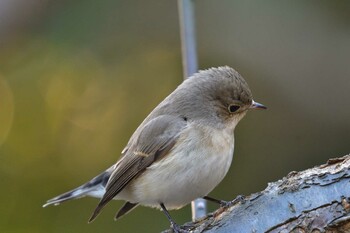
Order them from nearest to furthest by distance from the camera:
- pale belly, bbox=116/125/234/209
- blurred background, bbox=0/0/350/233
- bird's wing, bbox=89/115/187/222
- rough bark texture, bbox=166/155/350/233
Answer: rough bark texture, bbox=166/155/350/233 < pale belly, bbox=116/125/234/209 < bird's wing, bbox=89/115/187/222 < blurred background, bbox=0/0/350/233

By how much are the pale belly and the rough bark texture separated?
43cm

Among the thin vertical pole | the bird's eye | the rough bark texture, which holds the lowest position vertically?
the rough bark texture

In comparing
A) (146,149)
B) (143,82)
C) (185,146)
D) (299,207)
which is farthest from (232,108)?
(143,82)

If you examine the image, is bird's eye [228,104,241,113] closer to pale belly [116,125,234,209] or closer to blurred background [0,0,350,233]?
pale belly [116,125,234,209]

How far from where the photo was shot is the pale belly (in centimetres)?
288

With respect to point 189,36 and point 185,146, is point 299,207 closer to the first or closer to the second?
point 185,146

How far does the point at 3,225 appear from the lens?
168 inches

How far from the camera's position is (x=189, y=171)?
2883 mm

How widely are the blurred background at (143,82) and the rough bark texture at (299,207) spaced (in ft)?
6.75

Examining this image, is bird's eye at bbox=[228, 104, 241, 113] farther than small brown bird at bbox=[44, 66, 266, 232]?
Yes

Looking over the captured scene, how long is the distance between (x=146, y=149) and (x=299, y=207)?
1.03 metres

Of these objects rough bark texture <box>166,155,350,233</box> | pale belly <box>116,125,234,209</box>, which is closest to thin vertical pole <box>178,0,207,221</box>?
pale belly <box>116,125,234,209</box>

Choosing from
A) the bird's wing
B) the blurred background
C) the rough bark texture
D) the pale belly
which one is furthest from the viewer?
the blurred background

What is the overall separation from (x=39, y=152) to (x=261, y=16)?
211 cm
